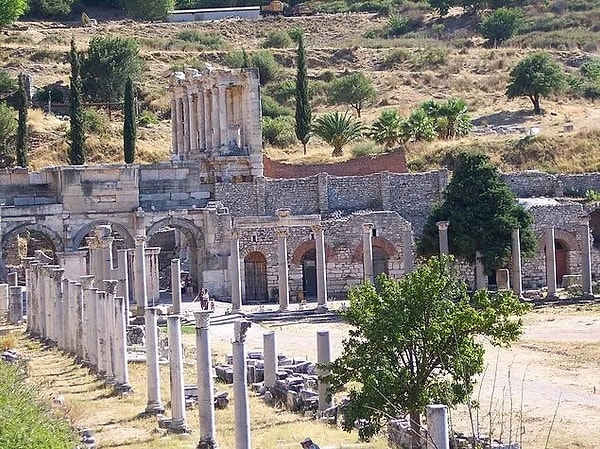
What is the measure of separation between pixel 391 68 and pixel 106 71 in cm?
2290

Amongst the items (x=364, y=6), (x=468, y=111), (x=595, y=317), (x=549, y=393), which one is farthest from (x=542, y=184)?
(x=364, y=6)

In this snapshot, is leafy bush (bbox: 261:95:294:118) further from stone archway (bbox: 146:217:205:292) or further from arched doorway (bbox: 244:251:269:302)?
arched doorway (bbox: 244:251:269:302)

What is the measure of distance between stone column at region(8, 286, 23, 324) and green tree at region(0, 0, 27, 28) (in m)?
56.2

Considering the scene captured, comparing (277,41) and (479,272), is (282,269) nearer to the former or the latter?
(479,272)

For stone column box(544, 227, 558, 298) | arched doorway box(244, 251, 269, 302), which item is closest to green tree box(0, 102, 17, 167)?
arched doorway box(244, 251, 269, 302)

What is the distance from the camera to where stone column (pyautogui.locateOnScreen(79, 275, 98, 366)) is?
110ft

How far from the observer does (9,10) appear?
9919 centimetres

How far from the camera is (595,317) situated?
4631cm

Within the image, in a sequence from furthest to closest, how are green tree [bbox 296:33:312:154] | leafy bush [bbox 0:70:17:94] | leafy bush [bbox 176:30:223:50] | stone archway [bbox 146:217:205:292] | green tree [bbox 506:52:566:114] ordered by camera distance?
leafy bush [bbox 176:30:223:50] → leafy bush [bbox 0:70:17:94] → green tree [bbox 506:52:566:114] → green tree [bbox 296:33:312:154] → stone archway [bbox 146:217:205:292]

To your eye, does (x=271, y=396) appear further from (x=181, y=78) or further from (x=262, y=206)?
(x=181, y=78)

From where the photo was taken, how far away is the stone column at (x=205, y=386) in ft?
79.8

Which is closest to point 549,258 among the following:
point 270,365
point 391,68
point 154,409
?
point 270,365

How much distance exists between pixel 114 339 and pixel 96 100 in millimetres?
52726

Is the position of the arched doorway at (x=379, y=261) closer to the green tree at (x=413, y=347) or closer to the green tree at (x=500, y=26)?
the green tree at (x=413, y=347)
